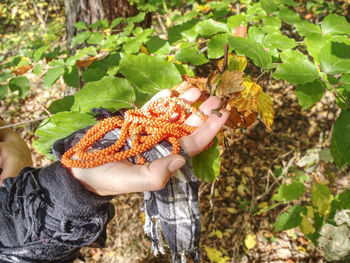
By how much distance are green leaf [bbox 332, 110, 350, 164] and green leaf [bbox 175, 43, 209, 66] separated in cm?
76

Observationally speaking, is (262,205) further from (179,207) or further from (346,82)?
(179,207)

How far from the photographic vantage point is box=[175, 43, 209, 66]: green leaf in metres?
1.50

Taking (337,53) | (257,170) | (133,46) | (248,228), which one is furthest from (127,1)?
(248,228)

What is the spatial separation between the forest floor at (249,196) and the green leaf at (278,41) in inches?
45.9

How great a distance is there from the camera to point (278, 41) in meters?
1.40

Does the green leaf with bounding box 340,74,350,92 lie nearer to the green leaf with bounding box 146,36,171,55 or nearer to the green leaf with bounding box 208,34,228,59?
the green leaf with bounding box 208,34,228,59

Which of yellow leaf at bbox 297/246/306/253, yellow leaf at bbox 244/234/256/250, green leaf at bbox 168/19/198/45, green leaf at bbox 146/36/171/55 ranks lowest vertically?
yellow leaf at bbox 297/246/306/253

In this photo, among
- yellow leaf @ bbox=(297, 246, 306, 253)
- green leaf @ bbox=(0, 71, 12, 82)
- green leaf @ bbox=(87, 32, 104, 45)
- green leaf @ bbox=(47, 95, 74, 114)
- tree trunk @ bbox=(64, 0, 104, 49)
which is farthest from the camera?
yellow leaf @ bbox=(297, 246, 306, 253)

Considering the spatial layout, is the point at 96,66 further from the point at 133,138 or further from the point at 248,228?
the point at 248,228

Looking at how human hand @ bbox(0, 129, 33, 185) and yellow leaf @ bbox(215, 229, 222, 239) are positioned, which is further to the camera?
yellow leaf @ bbox(215, 229, 222, 239)

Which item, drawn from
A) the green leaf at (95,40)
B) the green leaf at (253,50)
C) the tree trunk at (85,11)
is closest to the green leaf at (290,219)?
the green leaf at (253,50)

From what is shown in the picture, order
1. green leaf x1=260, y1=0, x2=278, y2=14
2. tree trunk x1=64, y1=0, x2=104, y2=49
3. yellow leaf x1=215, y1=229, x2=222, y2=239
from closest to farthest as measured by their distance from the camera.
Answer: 1. green leaf x1=260, y1=0, x2=278, y2=14
2. tree trunk x1=64, y1=0, x2=104, y2=49
3. yellow leaf x1=215, y1=229, x2=222, y2=239

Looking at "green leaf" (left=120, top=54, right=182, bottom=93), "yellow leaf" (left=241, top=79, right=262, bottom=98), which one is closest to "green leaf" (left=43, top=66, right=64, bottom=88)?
"green leaf" (left=120, top=54, right=182, bottom=93)

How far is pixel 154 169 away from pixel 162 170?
30mm
